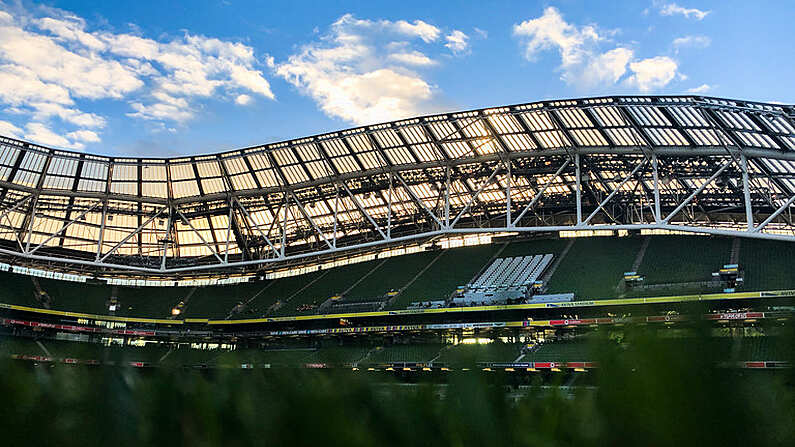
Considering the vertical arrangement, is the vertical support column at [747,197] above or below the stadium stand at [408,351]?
above

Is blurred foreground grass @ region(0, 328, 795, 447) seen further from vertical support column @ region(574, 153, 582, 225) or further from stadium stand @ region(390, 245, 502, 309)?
stadium stand @ region(390, 245, 502, 309)

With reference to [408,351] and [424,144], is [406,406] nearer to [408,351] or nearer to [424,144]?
[424,144]

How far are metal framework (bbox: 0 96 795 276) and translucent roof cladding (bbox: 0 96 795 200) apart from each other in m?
0.09

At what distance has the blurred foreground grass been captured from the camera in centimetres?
106

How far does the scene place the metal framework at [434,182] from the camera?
96.3 feet

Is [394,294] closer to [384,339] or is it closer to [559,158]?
[384,339]

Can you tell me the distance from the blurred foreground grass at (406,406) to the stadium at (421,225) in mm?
24423

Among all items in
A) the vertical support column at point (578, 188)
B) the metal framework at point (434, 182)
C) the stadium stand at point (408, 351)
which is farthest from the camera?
the stadium stand at point (408, 351)

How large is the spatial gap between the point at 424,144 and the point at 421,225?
36.6ft

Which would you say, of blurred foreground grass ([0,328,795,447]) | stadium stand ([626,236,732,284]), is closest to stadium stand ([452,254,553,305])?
stadium stand ([626,236,732,284])

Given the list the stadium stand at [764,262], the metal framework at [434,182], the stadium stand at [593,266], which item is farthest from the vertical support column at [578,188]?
the stadium stand at [764,262]

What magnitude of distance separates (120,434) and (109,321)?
52.2 meters

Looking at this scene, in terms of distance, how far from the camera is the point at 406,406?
→ 1.76m

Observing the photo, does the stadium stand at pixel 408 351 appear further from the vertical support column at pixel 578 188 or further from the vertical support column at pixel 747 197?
the vertical support column at pixel 747 197
